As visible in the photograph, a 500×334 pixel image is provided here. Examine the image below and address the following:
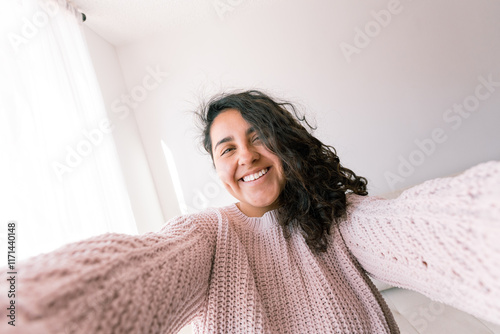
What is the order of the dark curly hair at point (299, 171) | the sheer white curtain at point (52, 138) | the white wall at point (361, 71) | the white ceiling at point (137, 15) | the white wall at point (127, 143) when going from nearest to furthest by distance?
the dark curly hair at point (299, 171)
the sheer white curtain at point (52, 138)
the white ceiling at point (137, 15)
the white wall at point (127, 143)
the white wall at point (361, 71)

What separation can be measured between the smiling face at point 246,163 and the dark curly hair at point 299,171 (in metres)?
0.03

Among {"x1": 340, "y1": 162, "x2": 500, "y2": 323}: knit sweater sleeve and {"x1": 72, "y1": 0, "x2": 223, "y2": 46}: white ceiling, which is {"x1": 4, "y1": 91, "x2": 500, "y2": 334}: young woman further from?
{"x1": 72, "y1": 0, "x2": 223, "y2": 46}: white ceiling

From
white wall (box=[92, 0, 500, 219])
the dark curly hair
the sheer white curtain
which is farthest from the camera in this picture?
white wall (box=[92, 0, 500, 219])

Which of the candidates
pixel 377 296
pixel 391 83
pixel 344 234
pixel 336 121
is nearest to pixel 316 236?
pixel 344 234

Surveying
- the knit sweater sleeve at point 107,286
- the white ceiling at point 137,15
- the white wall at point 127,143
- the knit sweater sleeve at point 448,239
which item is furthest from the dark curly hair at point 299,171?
the white ceiling at point 137,15

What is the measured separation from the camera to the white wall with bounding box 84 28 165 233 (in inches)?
69.2

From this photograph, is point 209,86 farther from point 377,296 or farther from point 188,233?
point 377,296

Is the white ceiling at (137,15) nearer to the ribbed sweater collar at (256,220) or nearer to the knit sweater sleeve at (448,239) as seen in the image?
the ribbed sweater collar at (256,220)

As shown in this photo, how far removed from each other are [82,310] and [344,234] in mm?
622

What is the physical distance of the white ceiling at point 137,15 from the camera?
64.7 inches

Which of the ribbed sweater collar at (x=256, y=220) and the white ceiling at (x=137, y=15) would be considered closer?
the ribbed sweater collar at (x=256, y=220)

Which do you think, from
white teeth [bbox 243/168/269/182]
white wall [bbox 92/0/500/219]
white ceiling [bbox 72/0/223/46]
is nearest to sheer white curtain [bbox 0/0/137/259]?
white ceiling [bbox 72/0/223/46]

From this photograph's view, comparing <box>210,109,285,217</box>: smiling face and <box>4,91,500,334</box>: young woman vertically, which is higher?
<box>210,109,285,217</box>: smiling face

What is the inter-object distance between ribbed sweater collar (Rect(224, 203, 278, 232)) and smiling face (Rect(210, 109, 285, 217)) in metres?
0.04
